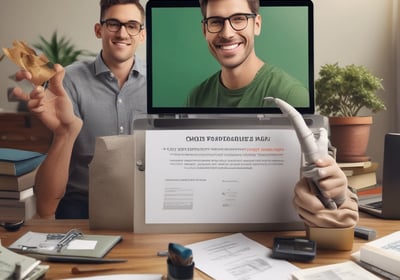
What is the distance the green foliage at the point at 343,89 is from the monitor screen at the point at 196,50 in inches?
21.9

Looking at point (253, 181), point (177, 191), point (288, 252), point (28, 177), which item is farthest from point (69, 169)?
point (288, 252)

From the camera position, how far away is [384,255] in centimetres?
82

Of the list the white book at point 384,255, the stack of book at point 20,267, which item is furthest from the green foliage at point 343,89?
the stack of book at point 20,267

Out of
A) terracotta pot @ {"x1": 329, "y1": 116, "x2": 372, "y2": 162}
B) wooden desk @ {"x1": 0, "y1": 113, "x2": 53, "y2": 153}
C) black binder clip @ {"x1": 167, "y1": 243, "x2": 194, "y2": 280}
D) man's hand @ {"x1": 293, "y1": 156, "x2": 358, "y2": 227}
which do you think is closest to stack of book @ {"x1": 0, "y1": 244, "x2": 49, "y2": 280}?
black binder clip @ {"x1": 167, "y1": 243, "x2": 194, "y2": 280}

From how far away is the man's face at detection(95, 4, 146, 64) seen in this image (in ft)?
4.95

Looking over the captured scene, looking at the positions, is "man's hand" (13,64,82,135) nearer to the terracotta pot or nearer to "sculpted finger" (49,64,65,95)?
"sculpted finger" (49,64,65,95)

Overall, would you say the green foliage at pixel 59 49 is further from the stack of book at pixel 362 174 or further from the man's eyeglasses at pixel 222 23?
the stack of book at pixel 362 174

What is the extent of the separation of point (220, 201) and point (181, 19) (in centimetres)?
48

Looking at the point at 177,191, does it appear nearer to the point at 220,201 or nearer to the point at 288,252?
the point at 220,201

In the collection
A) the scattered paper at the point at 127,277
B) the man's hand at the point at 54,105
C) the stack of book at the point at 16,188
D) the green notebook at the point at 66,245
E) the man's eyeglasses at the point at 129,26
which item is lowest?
the scattered paper at the point at 127,277

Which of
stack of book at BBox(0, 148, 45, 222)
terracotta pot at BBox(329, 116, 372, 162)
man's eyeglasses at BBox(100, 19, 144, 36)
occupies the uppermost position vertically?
man's eyeglasses at BBox(100, 19, 144, 36)

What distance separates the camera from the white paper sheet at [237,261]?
83 centimetres

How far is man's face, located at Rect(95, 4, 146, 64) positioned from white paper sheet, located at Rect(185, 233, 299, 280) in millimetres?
796

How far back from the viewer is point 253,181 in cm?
107
